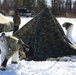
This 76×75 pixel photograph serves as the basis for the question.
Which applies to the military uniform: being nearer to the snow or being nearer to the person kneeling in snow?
the person kneeling in snow

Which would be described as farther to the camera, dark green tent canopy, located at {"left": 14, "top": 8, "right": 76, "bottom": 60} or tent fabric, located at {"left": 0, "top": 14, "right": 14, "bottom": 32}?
tent fabric, located at {"left": 0, "top": 14, "right": 14, "bottom": 32}

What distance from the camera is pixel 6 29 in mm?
22734

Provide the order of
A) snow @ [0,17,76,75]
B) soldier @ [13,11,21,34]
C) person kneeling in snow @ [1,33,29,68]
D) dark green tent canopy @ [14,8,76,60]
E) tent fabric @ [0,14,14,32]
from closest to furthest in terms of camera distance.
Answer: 1. snow @ [0,17,76,75]
2. person kneeling in snow @ [1,33,29,68]
3. dark green tent canopy @ [14,8,76,60]
4. soldier @ [13,11,21,34]
5. tent fabric @ [0,14,14,32]

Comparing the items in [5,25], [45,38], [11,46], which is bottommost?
[5,25]

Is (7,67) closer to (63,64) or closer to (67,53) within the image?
(63,64)

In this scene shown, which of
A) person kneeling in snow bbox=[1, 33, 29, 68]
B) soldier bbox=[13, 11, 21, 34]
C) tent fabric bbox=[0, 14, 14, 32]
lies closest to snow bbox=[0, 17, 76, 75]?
person kneeling in snow bbox=[1, 33, 29, 68]

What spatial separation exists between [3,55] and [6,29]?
12443 millimetres

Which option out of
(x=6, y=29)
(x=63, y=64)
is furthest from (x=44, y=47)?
(x=6, y=29)

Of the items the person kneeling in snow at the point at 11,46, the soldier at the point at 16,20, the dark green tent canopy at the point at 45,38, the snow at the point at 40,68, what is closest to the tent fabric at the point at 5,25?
the soldier at the point at 16,20

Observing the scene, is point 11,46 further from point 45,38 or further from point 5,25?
point 5,25

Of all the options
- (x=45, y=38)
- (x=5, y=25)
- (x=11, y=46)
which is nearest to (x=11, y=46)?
(x=11, y=46)

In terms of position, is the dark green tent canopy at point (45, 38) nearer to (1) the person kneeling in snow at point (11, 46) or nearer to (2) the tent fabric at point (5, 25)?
(1) the person kneeling in snow at point (11, 46)

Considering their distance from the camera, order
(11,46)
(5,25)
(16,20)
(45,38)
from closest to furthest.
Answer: (11,46) < (45,38) < (16,20) < (5,25)

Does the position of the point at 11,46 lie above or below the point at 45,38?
above
